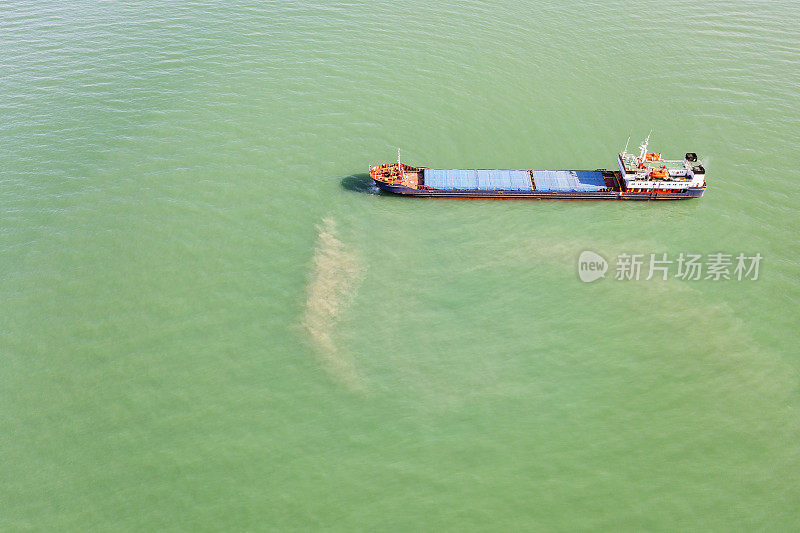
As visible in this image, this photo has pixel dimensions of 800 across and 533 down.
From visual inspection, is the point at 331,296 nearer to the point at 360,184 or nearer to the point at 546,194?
the point at 360,184

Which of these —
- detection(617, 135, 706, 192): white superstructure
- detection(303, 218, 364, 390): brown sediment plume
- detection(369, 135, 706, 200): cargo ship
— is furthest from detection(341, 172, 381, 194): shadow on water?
detection(617, 135, 706, 192): white superstructure

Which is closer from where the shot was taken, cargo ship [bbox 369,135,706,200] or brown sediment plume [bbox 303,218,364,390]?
brown sediment plume [bbox 303,218,364,390]

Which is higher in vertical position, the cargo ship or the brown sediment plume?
the cargo ship

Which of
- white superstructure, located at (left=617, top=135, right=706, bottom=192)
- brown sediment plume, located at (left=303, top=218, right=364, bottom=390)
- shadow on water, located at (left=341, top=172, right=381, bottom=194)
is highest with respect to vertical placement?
white superstructure, located at (left=617, top=135, right=706, bottom=192)

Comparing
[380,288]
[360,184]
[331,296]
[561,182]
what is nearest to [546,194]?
[561,182]

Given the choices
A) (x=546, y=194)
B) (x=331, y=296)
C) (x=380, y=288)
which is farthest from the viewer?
(x=546, y=194)

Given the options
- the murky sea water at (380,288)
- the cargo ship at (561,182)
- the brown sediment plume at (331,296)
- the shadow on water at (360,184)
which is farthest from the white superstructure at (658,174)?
the brown sediment plume at (331,296)

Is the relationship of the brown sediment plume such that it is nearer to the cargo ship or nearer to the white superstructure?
the cargo ship

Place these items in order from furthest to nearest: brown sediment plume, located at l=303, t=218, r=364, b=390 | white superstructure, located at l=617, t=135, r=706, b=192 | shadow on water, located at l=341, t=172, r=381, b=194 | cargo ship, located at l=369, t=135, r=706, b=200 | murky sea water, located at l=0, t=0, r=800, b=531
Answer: shadow on water, located at l=341, t=172, r=381, b=194, cargo ship, located at l=369, t=135, r=706, b=200, white superstructure, located at l=617, t=135, r=706, b=192, brown sediment plume, located at l=303, t=218, r=364, b=390, murky sea water, located at l=0, t=0, r=800, b=531
